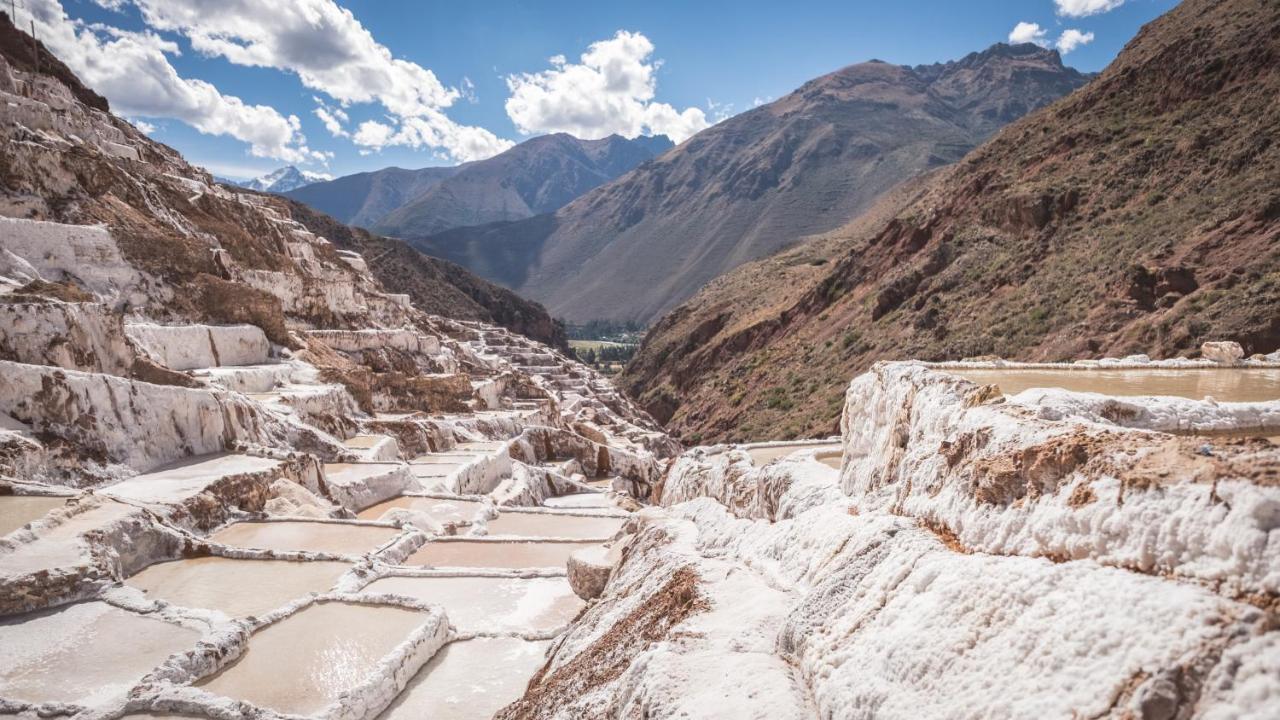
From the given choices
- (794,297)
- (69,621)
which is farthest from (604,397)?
(69,621)

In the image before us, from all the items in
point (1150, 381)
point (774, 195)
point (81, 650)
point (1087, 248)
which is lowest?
point (81, 650)

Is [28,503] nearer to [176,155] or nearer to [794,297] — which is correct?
[176,155]

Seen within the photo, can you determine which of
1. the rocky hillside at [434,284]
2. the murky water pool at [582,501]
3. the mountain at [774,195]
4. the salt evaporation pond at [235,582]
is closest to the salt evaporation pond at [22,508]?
the salt evaporation pond at [235,582]

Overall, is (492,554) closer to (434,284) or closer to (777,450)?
(777,450)

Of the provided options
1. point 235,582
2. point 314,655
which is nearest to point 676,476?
point 314,655

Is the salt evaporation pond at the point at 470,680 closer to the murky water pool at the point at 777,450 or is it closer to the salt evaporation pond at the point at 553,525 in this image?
the murky water pool at the point at 777,450

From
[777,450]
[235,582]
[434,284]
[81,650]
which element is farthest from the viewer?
[434,284]
